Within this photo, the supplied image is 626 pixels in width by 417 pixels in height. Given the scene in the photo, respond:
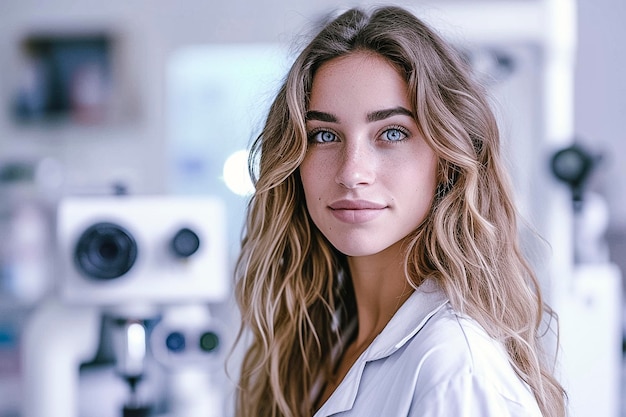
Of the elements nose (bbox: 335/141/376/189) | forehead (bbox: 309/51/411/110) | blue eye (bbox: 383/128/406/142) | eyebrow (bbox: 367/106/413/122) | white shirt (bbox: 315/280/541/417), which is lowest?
white shirt (bbox: 315/280/541/417)

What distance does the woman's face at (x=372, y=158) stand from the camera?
3.07ft

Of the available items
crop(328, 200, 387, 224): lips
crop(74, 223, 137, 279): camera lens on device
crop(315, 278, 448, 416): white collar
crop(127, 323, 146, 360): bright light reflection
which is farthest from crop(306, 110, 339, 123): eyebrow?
crop(127, 323, 146, 360): bright light reflection

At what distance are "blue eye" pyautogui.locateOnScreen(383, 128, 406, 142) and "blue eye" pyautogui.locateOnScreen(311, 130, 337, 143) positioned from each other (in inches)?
3.1

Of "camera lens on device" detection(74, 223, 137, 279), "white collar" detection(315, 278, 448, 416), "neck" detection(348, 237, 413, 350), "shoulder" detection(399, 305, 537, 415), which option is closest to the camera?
"shoulder" detection(399, 305, 537, 415)

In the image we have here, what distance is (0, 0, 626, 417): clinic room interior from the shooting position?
123 centimetres

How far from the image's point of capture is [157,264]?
1.23 metres

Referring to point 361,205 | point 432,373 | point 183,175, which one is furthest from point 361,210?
point 183,175

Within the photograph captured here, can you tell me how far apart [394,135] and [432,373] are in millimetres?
318

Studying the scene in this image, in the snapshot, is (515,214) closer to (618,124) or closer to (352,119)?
(352,119)

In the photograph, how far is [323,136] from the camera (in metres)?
1.00

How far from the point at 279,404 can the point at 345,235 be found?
38cm

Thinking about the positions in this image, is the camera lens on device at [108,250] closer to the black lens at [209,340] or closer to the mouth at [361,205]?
the black lens at [209,340]

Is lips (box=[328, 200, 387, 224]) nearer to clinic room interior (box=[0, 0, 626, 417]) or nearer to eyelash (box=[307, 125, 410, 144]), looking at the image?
eyelash (box=[307, 125, 410, 144])

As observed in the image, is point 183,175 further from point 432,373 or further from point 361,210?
point 432,373
